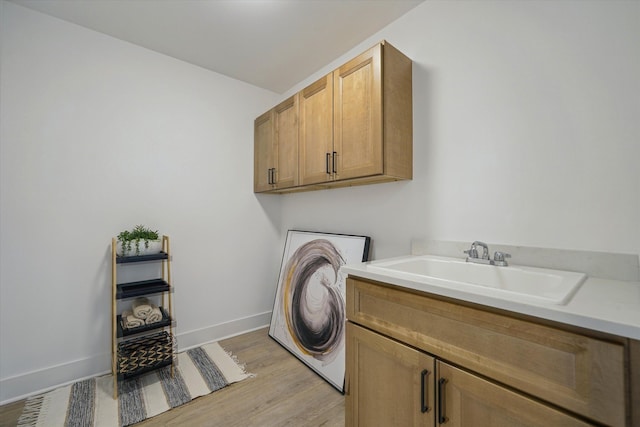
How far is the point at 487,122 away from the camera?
146 centimetres

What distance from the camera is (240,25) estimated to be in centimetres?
195

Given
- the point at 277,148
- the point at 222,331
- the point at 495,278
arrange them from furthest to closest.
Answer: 1. the point at 222,331
2. the point at 277,148
3. the point at 495,278

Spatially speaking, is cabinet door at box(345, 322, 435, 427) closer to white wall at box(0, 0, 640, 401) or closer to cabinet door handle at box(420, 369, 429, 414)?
cabinet door handle at box(420, 369, 429, 414)

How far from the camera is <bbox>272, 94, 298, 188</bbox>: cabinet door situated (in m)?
2.27

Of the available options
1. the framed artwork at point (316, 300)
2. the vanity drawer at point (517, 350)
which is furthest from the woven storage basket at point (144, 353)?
the vanity drawer at point (517, 350)

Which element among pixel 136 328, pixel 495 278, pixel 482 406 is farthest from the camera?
pixel 136 328

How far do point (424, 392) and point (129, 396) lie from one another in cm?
189

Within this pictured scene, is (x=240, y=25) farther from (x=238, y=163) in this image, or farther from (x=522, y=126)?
(x=522, y=126)

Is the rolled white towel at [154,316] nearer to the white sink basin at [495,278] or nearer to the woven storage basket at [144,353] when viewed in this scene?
the woven storage basket at [144,353]

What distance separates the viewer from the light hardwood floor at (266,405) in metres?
1.56

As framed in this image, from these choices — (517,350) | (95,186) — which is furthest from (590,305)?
(95,186)

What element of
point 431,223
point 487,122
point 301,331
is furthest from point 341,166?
point 301,331

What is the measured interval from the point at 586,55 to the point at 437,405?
1574mm

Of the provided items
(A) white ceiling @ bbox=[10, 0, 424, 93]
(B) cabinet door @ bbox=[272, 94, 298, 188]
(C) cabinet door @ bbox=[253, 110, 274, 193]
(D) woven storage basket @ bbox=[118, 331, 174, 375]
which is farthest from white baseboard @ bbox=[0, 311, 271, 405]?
(A) white ceiling @ bbox=[10, 0, 424, 93]
